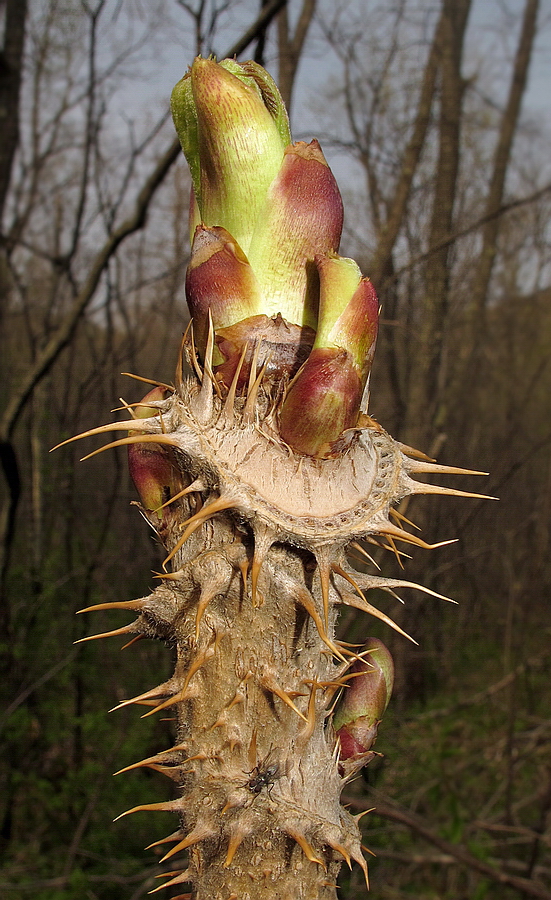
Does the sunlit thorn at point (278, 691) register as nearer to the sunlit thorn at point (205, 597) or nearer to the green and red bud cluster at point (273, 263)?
the sunlit thorn at point (205, 597)

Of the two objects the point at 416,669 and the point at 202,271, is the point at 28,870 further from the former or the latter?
the point at 202,271

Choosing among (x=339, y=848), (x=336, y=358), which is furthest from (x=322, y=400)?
(x=339, y=848)

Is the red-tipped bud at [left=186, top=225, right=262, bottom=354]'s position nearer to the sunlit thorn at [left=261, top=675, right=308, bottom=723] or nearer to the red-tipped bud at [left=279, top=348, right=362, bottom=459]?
the red-tipped bud at [left=279, top=348, right=362, bottom=459]

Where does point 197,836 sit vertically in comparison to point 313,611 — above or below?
below

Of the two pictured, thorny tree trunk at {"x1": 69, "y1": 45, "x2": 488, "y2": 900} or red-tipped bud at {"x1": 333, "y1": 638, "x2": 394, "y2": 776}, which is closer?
thorny tree trunk at {"x1": 69, "y1": 45, "x2": 488, "y2": 900}

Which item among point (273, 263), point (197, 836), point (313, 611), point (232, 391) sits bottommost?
point (197, 836)

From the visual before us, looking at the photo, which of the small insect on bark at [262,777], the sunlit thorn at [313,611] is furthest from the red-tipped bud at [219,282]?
the small insect on bark at [262,777]

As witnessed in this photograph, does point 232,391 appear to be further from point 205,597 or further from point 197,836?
point 197,836

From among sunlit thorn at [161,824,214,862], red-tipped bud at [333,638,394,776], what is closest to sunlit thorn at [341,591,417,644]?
red-tipped bud at [333,638,394,776]
